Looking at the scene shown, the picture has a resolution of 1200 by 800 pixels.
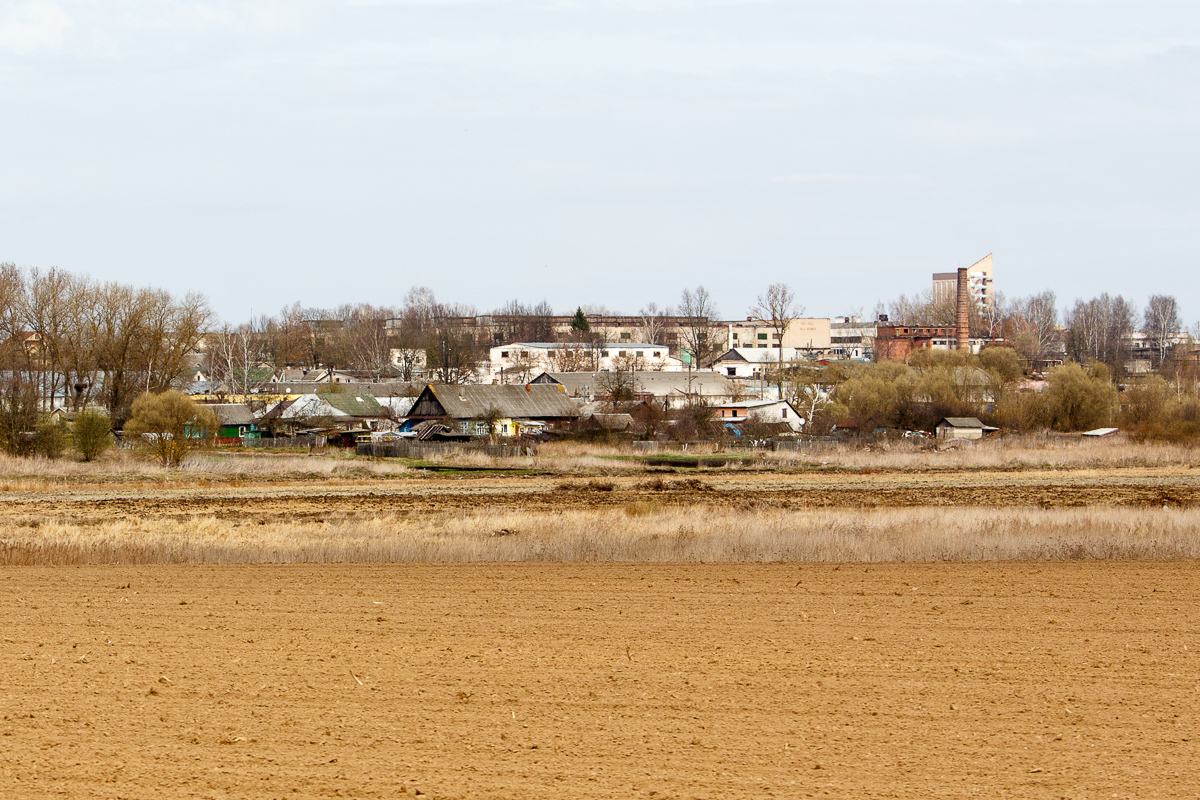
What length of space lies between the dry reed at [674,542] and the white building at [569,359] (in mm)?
91116

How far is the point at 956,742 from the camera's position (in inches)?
353

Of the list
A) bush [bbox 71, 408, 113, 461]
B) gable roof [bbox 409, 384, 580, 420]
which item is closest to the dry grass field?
bush [bbox 71, 408, 113, 461]

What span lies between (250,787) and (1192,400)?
223 ft

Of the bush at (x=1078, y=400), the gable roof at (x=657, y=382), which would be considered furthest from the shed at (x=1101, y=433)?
the gable roof at (x=657, y=382)

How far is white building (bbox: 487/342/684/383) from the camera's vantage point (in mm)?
117125

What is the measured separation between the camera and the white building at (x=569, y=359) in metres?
117

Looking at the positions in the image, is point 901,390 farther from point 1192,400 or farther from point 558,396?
point 558,396

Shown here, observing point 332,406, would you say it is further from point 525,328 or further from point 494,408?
point 525,328

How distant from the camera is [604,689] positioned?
1065 centimetres

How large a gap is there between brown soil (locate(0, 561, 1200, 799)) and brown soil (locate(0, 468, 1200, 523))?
50.6 feet

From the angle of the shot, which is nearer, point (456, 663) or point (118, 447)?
point (456, 663)

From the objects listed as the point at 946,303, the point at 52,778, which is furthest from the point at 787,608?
the point at 946,303

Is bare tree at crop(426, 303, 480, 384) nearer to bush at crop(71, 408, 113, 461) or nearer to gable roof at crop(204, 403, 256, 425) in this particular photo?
gable roof at crop(204, 403, 256, 425)

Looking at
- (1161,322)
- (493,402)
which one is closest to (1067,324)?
(1161,322)
